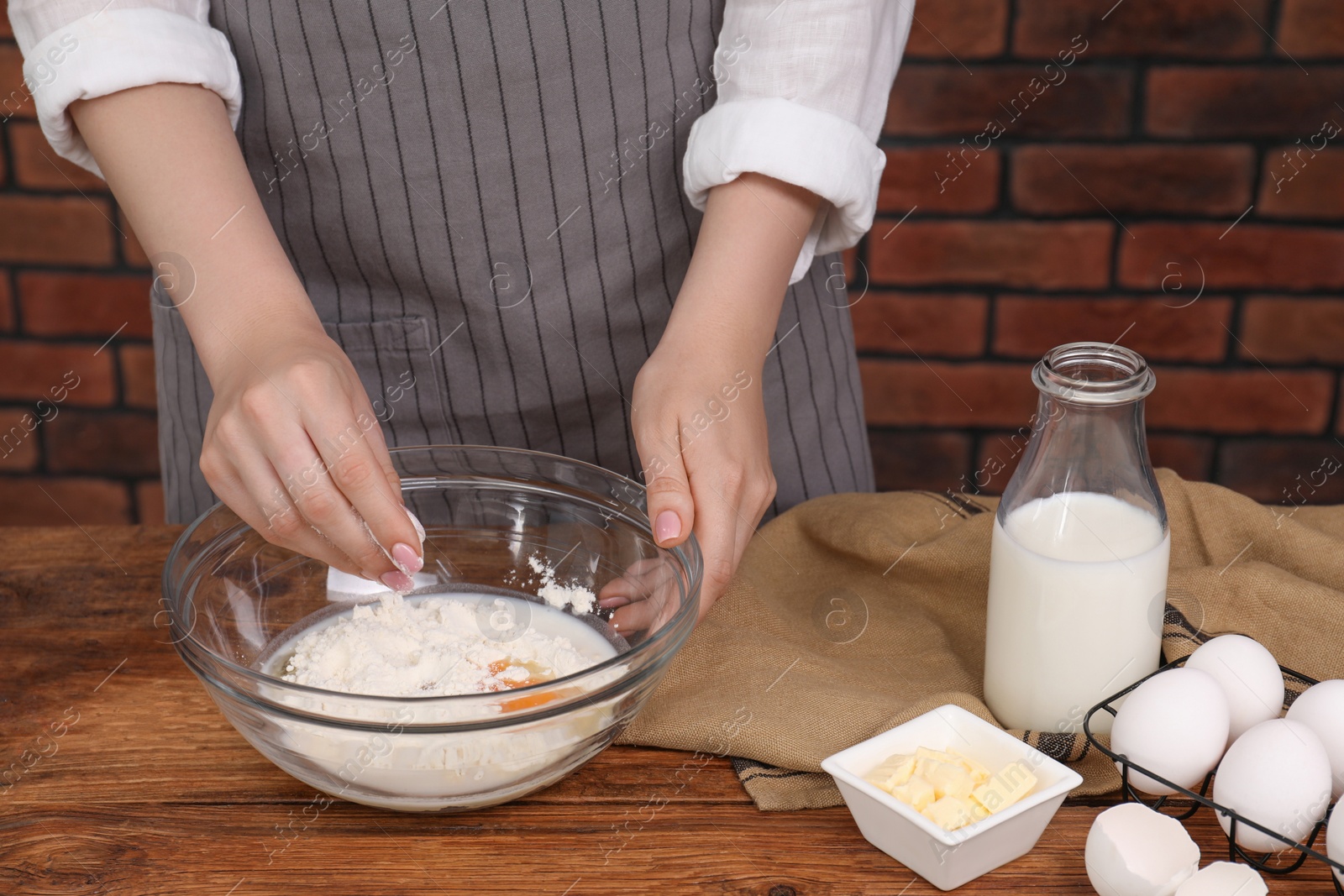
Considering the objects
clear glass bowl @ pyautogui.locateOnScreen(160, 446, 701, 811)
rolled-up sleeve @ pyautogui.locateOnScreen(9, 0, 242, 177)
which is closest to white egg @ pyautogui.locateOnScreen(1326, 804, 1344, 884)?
clear glass bowl @ pyautogui.locateOnScreen(160, 446, 701, 811)

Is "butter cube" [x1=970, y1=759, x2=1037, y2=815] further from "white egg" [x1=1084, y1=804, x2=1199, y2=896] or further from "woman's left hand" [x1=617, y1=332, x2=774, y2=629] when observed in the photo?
"woman's left hand" [x1=617, y1=332, x2=774, y2=629]

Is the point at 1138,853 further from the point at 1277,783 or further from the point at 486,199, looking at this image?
the point at 486,199

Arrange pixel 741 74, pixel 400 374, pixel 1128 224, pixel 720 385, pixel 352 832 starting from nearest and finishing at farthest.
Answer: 1. pixel 352 832
2. pixel 720 385
3. pixel 741 74
4. pixel 400 374
5. pixel 1128 224

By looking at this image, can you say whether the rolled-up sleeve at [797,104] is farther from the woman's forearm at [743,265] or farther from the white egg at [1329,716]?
the white egg at [1329,716]

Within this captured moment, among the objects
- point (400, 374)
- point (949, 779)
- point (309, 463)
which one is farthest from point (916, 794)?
point (400, 374)

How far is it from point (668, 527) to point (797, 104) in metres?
0.34

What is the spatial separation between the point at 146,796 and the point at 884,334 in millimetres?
1294

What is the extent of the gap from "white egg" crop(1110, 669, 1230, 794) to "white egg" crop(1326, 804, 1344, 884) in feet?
0.21

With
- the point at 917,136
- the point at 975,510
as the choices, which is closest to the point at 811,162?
the point at 975,510

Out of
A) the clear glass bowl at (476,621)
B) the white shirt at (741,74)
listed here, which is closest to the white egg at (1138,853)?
the clear glass bowl at (476,621)

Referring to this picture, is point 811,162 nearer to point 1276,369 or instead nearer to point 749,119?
point 749,119

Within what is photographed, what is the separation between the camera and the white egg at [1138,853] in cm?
57

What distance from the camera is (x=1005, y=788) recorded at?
0.62 meters

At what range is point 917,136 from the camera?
5.44 feet
